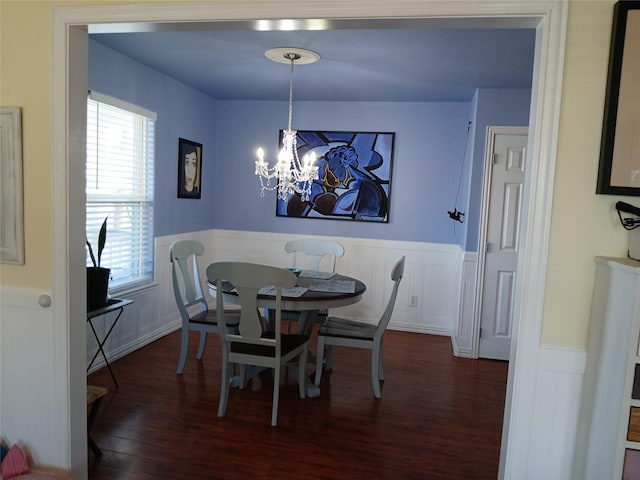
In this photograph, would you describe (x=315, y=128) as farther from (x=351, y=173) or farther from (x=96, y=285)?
(x=96, y=285)

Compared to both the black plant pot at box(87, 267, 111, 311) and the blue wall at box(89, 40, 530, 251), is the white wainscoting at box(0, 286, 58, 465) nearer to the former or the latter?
the black plant pot at box(87, 267, 111, 311)

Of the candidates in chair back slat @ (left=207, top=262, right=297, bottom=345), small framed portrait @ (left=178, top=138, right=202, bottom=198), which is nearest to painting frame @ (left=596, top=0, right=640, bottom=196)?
chair back slat @ (left=207, top=262, right=297, bottom=345)

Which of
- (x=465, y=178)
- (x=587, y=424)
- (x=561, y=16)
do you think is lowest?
(x=587, y=424)

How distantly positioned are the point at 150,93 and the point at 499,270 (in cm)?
343

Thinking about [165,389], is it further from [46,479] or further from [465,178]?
[465,178]

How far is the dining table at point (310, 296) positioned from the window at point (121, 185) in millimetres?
998

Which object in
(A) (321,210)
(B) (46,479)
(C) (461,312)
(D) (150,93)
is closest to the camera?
(B) (46,479)

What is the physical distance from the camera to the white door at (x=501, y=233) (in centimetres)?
407

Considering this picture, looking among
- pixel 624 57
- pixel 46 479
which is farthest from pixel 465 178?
pixel 46 479

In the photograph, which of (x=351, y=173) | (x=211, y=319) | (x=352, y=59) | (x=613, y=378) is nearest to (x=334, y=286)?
(x=211, y=319)

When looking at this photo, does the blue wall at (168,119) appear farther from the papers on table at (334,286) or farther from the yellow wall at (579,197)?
the yellow wall at (579,197)

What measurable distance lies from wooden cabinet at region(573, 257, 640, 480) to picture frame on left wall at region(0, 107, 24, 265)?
226cm

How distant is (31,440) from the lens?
6.86 feet

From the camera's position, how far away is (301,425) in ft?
9.34
